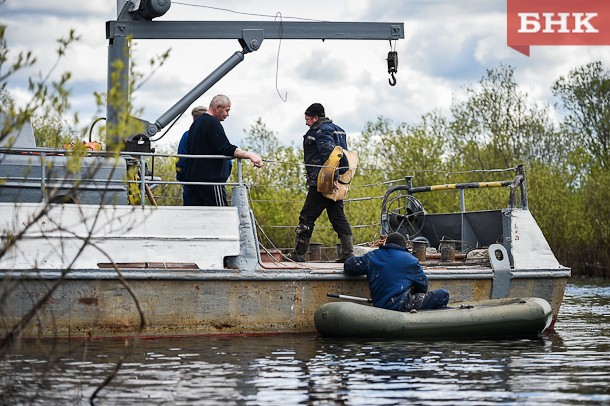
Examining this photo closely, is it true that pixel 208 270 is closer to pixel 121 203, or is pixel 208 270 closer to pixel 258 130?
pixel 121 203

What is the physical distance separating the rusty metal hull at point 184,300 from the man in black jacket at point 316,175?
0.42 m

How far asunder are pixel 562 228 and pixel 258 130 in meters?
14.0

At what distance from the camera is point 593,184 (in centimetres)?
3675

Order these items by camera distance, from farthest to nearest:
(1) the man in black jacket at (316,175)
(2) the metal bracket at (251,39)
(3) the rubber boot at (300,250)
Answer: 1. (2) the metal bracket at (251,39)
2. (3) the rubber boot at (300,250)
3. (1) the man in black jacket at (316,175)

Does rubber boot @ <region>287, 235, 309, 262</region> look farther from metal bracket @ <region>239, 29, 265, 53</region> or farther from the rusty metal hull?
metal bracket @ <region>239, 29, 265, 53</region>

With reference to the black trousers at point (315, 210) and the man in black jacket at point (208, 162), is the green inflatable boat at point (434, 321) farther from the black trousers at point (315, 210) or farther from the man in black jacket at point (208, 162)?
the man in black jacket at point (208, 162)

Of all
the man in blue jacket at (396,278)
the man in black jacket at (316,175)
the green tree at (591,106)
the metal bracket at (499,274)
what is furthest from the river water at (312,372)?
the green tree at (591,106)

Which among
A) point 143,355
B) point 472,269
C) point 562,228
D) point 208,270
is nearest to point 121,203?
point 208,270

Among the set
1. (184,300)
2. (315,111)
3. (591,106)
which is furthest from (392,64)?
(591,106)

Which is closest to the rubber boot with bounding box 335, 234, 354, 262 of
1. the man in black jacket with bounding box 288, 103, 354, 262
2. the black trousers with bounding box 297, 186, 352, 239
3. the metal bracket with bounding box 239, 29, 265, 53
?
the man in black jacket with bounding box 288, 103, 354, 262

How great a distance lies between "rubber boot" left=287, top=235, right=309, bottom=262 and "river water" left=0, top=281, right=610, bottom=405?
128 cm

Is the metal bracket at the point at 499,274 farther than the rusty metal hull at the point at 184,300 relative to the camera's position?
Yes

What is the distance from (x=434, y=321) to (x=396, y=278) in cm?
64

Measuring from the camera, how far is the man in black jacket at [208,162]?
42.5 ft
